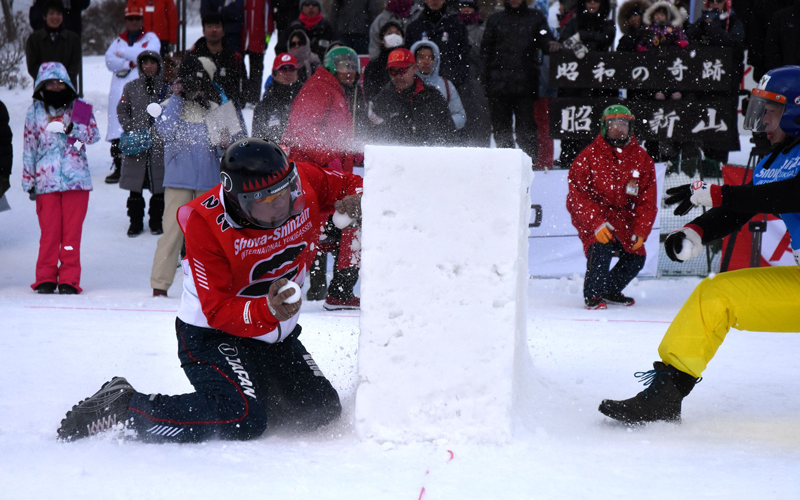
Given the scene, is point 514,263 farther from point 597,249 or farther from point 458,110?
point 458,110

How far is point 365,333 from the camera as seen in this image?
292 cm

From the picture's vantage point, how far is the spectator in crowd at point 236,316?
3.01 metres

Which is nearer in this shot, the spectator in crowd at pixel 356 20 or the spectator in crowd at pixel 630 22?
the spectator in crowd at pixel 630 22

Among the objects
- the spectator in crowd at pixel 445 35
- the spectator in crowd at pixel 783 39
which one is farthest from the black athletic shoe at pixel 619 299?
the spectator in crowd at pixel 783 39

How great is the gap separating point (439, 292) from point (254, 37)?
860 centimetres

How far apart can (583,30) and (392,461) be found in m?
6.73

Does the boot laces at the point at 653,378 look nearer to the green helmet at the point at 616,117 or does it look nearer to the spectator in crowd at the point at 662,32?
the green helmet at the point at 616,117

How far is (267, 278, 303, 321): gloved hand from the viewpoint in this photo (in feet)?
9.30

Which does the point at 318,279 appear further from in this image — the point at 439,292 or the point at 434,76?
the point at 439,292

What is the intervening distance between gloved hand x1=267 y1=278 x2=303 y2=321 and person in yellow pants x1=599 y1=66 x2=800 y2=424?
4.27 ft

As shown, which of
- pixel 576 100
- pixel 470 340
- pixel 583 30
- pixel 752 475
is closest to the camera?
pixel 752 475

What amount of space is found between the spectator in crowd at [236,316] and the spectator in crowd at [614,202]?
3477mm

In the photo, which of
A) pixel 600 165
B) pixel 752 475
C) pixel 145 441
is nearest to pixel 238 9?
pixel 600 165

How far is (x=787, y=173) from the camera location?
126 inches
